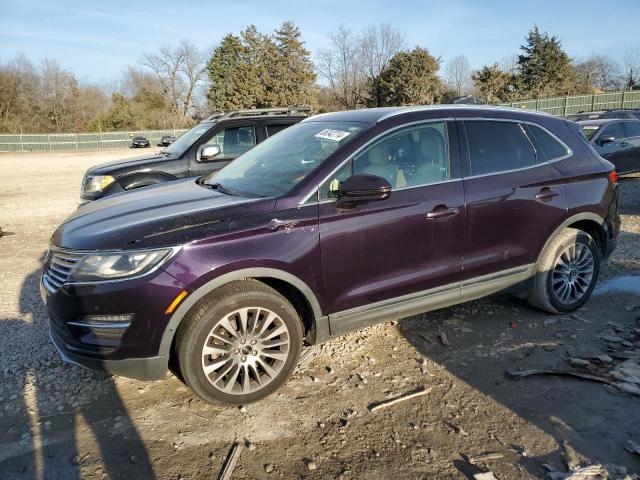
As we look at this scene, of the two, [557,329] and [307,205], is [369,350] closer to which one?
[307,205]

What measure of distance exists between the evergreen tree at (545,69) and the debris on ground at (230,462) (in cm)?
4934

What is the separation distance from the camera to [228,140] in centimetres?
795

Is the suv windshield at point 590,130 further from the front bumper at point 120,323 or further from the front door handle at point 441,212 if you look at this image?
the front bumper at point 120,323

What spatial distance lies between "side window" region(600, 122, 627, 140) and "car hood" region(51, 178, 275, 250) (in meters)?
11.0

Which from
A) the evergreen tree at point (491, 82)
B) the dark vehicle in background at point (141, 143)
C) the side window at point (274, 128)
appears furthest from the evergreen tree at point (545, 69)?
the side window at point (274, 128)

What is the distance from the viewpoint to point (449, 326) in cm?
434

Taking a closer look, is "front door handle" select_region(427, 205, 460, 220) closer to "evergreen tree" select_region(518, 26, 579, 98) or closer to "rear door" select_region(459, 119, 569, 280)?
"rear door" select_region(459, 119, 569, 280)

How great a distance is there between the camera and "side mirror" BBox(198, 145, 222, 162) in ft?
24.1

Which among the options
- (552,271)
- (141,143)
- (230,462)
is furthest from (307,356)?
(141,143)

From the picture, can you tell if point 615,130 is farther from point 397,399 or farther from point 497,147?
point 397,399

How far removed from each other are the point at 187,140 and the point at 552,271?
19.7 feet

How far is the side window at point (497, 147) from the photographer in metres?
3.94

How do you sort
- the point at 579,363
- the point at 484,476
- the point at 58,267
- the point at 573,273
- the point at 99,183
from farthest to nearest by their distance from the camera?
the point at 99,183 → the point at 573,273 → the point at 579,363 → the point at 58,267 → the point at 484,476

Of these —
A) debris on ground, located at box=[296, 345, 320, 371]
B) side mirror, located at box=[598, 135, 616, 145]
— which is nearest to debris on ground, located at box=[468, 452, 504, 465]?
debris on ground, located at box=[296, 345, 320, 371]
